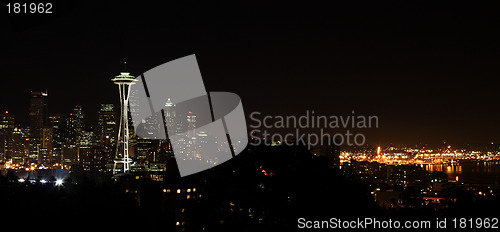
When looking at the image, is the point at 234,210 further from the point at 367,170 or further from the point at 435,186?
the point at 367,170

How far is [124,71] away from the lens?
1970 centimetres

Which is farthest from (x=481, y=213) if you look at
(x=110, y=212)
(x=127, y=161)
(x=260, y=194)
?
(x=127, y=161)

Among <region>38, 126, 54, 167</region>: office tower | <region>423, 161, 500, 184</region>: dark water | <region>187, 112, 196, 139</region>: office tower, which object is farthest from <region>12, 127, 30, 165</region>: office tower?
<region>423, 161, 500, 184</region>: dark water

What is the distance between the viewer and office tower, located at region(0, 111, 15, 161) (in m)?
34.3

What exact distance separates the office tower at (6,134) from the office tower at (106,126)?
225 inches

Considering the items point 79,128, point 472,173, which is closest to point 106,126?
point 79,128

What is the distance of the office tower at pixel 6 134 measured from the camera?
34.3m

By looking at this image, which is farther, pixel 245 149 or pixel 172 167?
pixel 172 167

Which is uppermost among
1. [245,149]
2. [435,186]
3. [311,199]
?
[245,149]

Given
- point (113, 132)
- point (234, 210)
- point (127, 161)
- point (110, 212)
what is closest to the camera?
point (110, 212)

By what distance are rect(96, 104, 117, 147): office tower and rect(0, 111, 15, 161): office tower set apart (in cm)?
571

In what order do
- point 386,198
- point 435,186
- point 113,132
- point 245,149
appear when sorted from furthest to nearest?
1. point 113,132
2. point 435,186
3. point 386,198
4. point 245,149

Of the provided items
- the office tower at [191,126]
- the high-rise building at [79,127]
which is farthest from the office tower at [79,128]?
the office tower at [191,126]

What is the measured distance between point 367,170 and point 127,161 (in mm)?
11896
